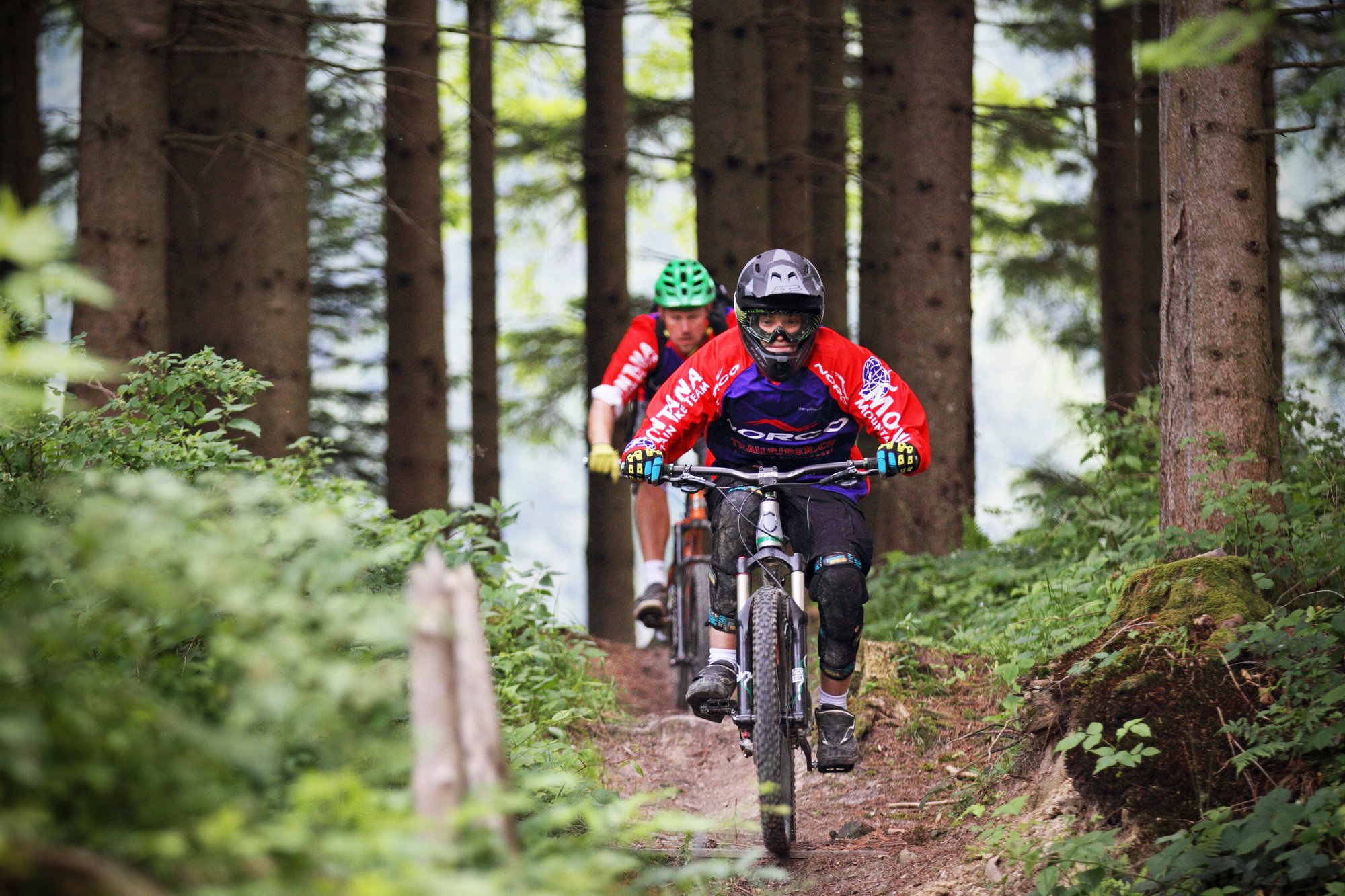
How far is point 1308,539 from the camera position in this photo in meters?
5.35

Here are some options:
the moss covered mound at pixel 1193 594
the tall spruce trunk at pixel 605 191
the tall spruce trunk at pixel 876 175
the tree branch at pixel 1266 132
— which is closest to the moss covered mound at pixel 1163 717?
the moss covered mound at pixel 1193 594

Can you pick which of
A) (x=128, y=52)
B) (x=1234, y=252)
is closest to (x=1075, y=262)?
(x=1234, y=252)

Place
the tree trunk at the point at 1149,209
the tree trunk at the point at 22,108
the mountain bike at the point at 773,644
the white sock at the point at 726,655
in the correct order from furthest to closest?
the tree trunk at the point at 22,108 → the tree trunk at the point at 1149,209 → the white sock at the point at 726,655 → the mountain bike at the point at 773,644

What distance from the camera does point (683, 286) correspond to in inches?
299

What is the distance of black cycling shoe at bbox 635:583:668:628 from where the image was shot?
809 cm

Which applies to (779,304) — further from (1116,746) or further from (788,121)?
(788,121)

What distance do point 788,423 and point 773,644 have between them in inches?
46.3

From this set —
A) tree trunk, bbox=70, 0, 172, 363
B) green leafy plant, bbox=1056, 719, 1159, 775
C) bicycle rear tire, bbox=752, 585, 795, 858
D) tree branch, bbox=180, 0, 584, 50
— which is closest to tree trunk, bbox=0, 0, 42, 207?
tree branch, bbox=180, 0, 584, 50

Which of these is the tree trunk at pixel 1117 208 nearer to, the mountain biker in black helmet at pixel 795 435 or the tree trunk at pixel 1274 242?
the tree trunk at pixel 1274 242

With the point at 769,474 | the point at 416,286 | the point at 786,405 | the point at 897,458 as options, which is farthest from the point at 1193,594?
the point at 416,286

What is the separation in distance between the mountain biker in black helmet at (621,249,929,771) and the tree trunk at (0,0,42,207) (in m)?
10.9

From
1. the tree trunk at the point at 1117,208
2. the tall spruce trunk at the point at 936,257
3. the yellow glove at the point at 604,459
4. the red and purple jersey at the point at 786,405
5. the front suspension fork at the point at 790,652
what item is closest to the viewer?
the front suspension fork at the point at 790,652

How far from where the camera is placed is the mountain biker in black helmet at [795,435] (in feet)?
17.6

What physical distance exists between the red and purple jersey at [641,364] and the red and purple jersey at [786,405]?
1.99m
